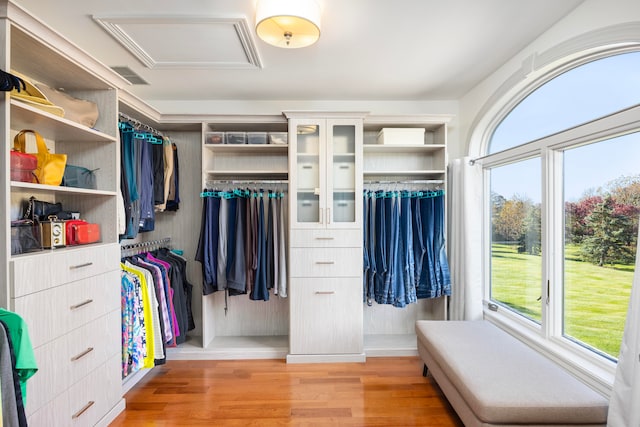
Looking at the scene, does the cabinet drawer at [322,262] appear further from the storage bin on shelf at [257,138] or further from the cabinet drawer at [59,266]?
the cabinet drawer at [59,266]

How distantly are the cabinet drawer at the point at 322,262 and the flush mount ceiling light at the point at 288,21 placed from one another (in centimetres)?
166

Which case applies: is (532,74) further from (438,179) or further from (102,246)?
(102,246)

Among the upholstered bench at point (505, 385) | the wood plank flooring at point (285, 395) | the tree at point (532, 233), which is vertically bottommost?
the wood plank flooring at point (285, 395)

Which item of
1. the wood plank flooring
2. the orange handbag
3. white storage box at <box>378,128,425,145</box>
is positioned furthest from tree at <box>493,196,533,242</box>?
the orange handbag

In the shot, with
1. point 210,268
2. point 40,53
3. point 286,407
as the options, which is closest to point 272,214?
point 210,268

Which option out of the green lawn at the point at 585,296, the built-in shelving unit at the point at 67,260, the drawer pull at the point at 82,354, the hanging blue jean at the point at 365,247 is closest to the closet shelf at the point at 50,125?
the built-in shelving unit at the point at 67,260

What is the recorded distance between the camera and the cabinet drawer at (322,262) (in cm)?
304

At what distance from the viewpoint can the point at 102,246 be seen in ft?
6.90

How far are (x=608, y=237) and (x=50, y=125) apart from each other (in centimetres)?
311

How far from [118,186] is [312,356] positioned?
2021mm

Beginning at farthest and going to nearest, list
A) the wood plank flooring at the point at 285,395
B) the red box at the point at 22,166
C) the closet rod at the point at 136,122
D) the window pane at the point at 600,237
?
the closet rod at the point at 136,122 → the wood plank flooring at the point at 285,395 → the window pane at the point at 600,237 → the red box at the point at 22,166

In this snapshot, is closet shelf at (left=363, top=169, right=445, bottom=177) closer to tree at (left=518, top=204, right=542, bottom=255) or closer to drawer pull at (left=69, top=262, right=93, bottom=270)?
tree at (left=518, top=204, right=542, bottom=255)

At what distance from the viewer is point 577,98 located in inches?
85.2

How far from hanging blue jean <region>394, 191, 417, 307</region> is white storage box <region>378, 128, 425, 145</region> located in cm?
49
